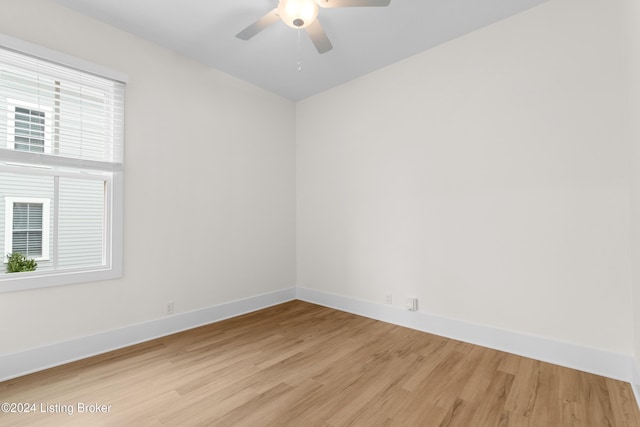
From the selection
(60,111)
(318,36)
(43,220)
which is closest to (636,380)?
(318,36)

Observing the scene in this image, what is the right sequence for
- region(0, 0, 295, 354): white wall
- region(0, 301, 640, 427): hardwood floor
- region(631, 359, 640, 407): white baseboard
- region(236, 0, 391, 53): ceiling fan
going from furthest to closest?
1. region(0, 0, 295, 354): white wall
2. region(236, 0, 391, 53): ceiling fan
3. region(631, 359, 640, 407): white baseboard
4. region(0, 301, 640, 427): hardwood floor

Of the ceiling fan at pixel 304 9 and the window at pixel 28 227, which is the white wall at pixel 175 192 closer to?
the window at pixel 28 227

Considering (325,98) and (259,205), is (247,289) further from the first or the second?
(325,98)

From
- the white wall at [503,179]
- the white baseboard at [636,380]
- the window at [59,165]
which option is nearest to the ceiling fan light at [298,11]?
the white wall at [503,179]

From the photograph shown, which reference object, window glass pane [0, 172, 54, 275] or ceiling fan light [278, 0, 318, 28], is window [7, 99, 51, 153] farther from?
ceiling fan light [278, 0, 318, 28]

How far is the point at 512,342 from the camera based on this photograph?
251 centimetres

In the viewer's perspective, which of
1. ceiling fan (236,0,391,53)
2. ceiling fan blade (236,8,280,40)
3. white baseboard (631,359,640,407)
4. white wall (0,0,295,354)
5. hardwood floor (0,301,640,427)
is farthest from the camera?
white wall (0,0,295,354)

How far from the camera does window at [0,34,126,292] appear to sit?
218cm

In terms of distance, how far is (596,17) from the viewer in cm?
222

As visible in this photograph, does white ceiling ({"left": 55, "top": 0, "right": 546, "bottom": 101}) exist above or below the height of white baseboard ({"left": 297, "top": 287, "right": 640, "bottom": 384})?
above

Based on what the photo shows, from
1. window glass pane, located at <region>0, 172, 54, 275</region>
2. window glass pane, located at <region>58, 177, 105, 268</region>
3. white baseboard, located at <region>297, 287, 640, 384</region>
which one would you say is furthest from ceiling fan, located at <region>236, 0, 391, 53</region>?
white baseboard, located at <region>297, 287, 640, 384</region>

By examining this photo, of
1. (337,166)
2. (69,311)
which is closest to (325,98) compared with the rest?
(337,166)

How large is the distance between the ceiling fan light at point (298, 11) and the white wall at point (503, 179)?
5.18 ft

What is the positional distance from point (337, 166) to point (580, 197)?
2.46 meters
